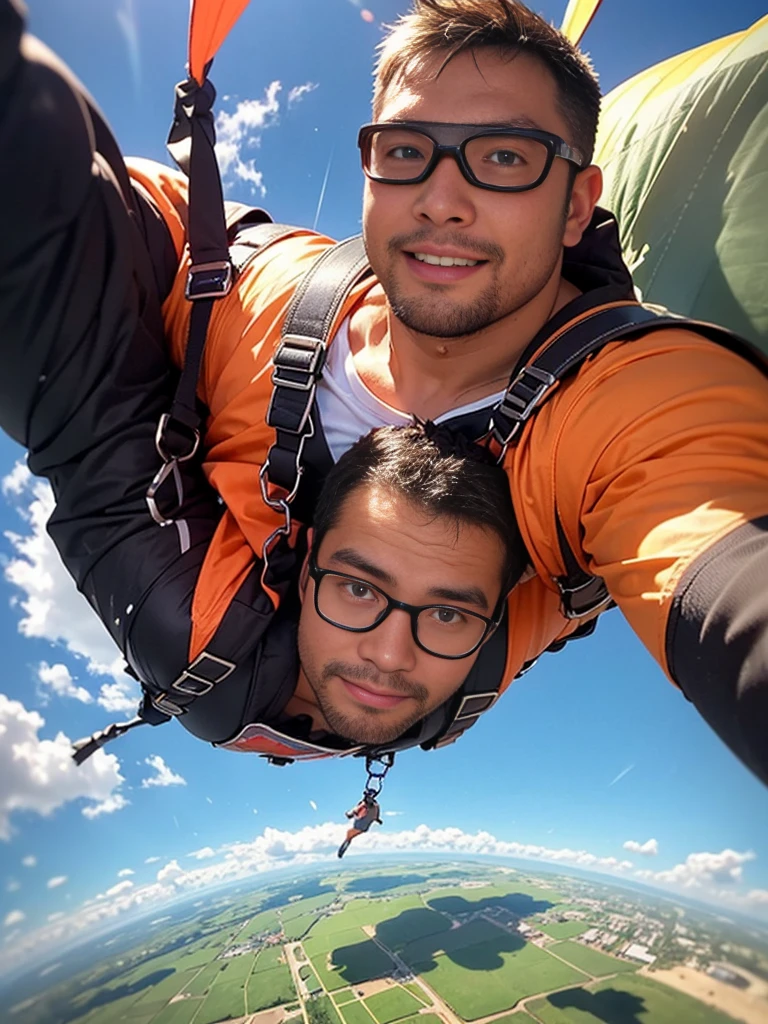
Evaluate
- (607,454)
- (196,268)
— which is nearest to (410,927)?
(196,268)

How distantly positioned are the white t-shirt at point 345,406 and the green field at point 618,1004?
980 cm

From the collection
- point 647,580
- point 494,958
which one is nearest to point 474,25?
point 647,580

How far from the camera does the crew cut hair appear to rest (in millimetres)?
1489

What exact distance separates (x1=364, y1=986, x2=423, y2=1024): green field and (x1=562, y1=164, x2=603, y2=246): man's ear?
388 inches

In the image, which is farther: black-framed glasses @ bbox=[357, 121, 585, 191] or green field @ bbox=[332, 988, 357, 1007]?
green field @ bbox=[332, 988, 357, 1007]

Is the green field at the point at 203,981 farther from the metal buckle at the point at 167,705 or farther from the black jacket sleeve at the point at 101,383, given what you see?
the black jacket sleeve at the point at 101,383

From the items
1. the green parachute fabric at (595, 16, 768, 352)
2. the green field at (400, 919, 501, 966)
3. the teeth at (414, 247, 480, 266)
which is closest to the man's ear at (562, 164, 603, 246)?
the teeth at (414, 247, 480, 266)

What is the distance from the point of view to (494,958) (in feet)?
32.5

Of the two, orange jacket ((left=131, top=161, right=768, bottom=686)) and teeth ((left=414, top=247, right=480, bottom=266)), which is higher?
teeth ((left=414, top=247, right=480, bottom=266))

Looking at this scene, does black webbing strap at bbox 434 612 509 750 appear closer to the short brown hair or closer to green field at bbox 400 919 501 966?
the short brown hair

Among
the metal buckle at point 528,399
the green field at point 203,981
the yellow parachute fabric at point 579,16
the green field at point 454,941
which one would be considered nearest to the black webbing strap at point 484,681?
the metal buckle at point 528,399

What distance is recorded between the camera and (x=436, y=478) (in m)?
1.50

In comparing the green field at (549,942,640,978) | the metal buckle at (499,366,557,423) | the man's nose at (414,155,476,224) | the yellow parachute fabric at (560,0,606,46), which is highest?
the yellow parachute fabric at (560,0,606,46)

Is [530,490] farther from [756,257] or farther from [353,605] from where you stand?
A: [756,257]
